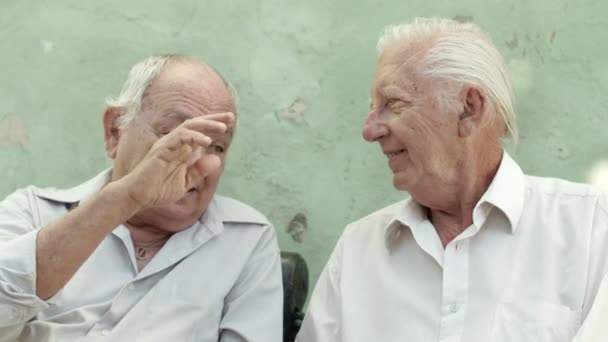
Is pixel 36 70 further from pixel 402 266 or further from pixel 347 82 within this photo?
pixel 402 266

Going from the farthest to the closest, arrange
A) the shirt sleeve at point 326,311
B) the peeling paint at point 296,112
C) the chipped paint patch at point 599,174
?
the peeling paint at point 296,112 → the chipped paint patch at point 599,174 → the shirt sleeve at point 326,311

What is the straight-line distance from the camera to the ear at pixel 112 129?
2662mm

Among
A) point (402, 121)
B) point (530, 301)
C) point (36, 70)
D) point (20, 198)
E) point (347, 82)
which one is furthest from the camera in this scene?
point (36, 70)

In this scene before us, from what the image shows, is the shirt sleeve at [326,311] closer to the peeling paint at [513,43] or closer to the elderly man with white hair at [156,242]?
the elderly man with white hair at [156,242]

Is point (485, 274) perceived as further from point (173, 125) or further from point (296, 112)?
point (296, 112)

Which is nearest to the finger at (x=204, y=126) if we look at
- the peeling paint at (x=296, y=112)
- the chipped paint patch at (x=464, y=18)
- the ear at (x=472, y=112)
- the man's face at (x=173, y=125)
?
the man's face at (x=173, y=125)

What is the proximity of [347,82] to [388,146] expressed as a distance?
0.67m

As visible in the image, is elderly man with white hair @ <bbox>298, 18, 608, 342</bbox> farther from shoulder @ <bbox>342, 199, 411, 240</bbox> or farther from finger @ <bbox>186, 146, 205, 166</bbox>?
finger @ <bbox>186, 146, 205, 166</bbox>

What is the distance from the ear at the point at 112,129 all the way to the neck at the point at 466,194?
0.97 meters

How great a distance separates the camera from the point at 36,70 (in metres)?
3.31

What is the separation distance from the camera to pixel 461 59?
95.6 inches

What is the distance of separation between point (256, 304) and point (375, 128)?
61 cm

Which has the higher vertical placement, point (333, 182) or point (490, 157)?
point (490, 157)

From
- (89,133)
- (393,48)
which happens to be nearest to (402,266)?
(393,48)
